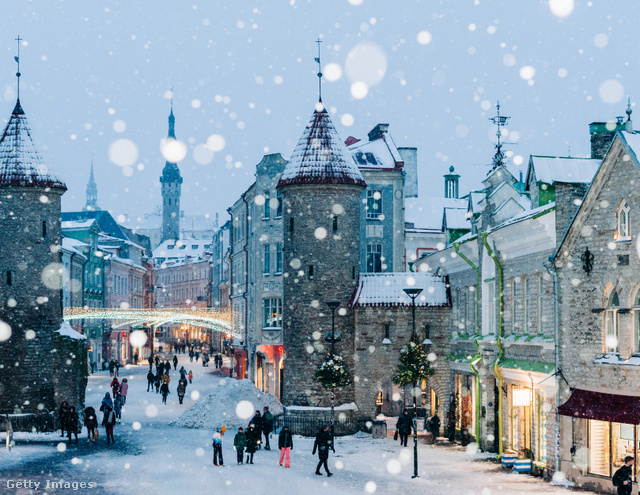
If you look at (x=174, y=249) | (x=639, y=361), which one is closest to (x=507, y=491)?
(x=639, y=361)

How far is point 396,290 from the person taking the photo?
1475 inches

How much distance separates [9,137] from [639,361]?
1011 inches

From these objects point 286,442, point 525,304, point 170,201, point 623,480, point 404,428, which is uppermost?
point 170,201

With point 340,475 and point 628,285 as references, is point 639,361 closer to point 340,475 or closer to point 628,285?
point 628,285

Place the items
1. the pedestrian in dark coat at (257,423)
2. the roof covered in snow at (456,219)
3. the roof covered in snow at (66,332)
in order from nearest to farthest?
the pedestrian in dark coat at (257,423) < the roof covered in snow at (66,332) < the roof covered in snow at (456,219)

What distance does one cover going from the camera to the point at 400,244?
165 feet

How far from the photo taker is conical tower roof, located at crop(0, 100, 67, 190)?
36.8 m

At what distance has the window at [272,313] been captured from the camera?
49.1 meters

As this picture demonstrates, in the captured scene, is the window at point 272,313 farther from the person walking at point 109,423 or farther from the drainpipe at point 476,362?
the drainpipe at point 476,362

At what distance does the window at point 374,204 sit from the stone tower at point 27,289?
58.7 feet

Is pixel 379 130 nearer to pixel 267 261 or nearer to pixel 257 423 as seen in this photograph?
pixel 267 261

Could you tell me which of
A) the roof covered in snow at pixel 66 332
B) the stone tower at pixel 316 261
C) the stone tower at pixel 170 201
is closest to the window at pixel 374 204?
the stone tower at pixel 316 261

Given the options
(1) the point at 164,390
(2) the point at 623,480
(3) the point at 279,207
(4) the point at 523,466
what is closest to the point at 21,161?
(1) the point at 164,390

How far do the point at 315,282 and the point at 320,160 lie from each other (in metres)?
4.64
